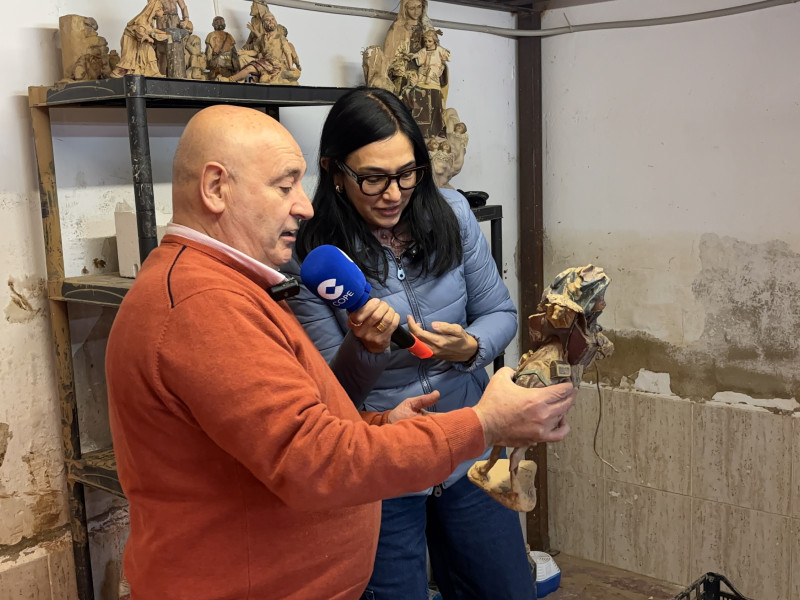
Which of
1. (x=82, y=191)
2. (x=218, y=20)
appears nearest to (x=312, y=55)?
(x=218, y=20)

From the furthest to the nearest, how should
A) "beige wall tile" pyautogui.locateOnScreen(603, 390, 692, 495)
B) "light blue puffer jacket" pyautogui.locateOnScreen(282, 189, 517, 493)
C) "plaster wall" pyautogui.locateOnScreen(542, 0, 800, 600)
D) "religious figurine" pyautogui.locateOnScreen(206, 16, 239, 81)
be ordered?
"beige wall tile" pyautogui.locateOnScreen(603, 390, 692, 495) < "plaster wall" pyautogui.locateOnScreen(542, 0, 800, 600) < "religious figurine" pyautogui.locateOnScreen(206, 16, 239, 81) < "light blue puffer jacket" pyautogui.locateOnScreen(282, 189, 517, 493)

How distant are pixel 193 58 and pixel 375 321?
126 cm

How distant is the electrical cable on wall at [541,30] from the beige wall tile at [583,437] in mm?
1669

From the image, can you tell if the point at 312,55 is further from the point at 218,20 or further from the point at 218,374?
the point at 218,374

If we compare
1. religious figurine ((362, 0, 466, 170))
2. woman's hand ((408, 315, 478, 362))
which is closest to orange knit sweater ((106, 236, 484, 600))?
woman's hand ((408, 315, 478, 362))

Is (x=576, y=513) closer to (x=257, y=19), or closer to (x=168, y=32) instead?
(x=257, y=19)

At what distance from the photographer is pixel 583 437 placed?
4109 millimetres

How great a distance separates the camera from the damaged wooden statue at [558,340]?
171cm

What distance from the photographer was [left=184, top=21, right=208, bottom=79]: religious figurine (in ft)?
8.12

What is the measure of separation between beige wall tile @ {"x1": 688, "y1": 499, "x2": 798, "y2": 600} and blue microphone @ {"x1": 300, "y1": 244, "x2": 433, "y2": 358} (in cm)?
259

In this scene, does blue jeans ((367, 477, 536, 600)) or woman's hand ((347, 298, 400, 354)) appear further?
blue jeans ((367, 477, 536, 600))

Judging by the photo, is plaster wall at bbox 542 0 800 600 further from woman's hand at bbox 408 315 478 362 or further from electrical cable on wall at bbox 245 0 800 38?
woman's hand at bbox 408 315 478 362

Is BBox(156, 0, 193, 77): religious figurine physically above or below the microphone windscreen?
above

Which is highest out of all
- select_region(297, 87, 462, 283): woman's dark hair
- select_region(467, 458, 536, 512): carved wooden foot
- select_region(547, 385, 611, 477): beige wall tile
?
select_region(297, 87, 462, 283): woman's dark hair
